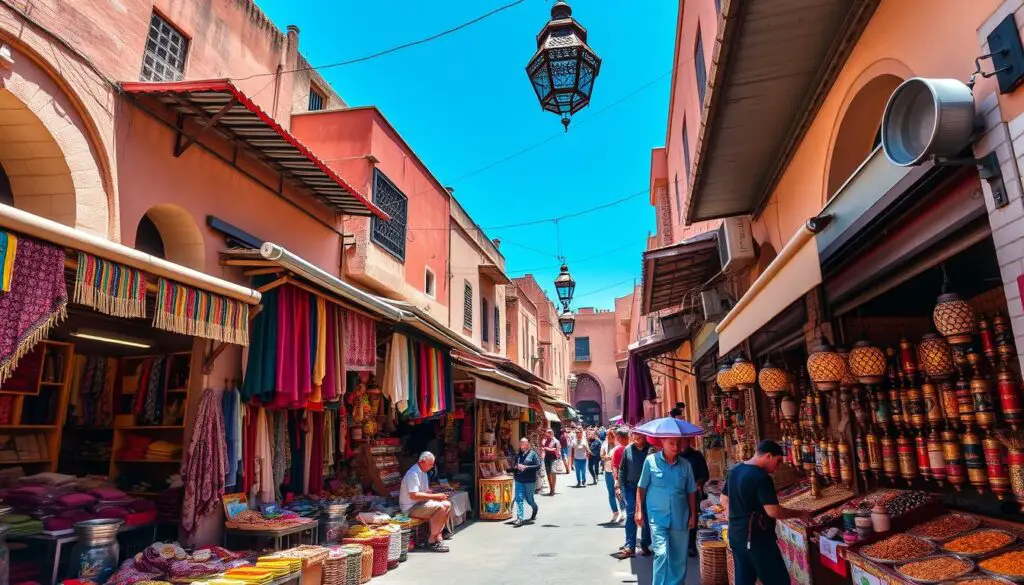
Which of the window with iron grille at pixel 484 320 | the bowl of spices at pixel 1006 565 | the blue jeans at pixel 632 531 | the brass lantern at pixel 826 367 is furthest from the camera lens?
the window with iron grille at pixel 484 320

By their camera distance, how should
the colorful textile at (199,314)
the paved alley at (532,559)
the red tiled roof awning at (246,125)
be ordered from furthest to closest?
the paved alley at (532,559) → the red tiled roof awning at (246,125) → the colorful textile at (199,314)

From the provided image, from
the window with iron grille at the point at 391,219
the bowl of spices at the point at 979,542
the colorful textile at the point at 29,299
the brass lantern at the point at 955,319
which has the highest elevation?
the window with iron grille at the point at 391,219

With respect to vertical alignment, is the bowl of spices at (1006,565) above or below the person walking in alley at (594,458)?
above

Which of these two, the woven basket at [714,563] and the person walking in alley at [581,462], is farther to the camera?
the person walking in alley at [581,462]

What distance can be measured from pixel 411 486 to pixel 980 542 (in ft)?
22.8

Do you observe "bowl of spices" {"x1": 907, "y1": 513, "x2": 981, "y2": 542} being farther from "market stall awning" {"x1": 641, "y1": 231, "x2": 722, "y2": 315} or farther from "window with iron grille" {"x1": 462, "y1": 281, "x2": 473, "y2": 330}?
"window with iron grille" {"x1": 462, "y1": 281, "x2": 473, "y2": 330}

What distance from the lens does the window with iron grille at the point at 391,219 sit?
35.7 ft

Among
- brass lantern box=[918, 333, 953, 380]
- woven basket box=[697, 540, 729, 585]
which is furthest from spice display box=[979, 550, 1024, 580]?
woven basket box=[697, 540, 729, 585]

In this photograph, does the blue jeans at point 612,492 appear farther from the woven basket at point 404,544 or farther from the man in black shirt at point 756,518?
the man in black shirt at point 756,518

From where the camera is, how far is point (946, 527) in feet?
12.1

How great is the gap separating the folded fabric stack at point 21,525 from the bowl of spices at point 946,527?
660 cm

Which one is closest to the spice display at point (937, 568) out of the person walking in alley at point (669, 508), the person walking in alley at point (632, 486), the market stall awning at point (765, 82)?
the person walking in alley at point (669, 508)

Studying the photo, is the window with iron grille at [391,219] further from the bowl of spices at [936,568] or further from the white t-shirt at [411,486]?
the bowl of spices at [936,568]

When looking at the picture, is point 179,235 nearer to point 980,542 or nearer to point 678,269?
point 678,269
